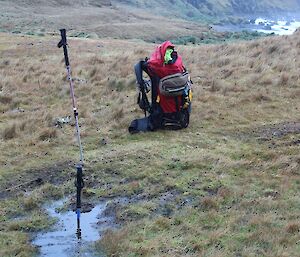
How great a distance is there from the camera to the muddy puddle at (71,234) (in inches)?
272

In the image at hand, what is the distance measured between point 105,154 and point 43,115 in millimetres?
3395

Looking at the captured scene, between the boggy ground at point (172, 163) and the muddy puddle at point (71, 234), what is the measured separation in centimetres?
18

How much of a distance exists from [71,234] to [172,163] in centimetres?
309

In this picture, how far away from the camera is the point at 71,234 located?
7391mm

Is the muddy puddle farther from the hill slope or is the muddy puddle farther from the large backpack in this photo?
the hill slope

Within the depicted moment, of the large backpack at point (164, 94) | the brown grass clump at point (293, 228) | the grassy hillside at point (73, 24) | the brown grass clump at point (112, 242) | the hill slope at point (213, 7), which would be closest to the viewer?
the brown grass clump at point (112, 242)

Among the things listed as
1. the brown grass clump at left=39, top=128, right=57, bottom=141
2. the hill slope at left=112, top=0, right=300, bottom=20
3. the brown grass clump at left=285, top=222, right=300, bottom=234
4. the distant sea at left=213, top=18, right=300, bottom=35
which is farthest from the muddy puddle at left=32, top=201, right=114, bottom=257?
the hill slope at left=112, top=0, right=300, bottom=20

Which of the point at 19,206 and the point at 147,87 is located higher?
the point at 147,87

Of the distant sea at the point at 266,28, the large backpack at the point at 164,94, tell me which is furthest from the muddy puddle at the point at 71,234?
the distant sea at the point at 266,28

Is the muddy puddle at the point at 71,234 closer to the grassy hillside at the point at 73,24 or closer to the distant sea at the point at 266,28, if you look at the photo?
the grassy hillside at the point at 73,24

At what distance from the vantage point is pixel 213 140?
11281 millimetres

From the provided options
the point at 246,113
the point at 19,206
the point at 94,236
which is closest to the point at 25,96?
the point at 246,113

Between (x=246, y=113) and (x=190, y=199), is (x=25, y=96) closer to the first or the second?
(x=246, y=113)

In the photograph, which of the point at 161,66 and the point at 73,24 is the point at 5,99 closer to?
the point at 161,66
